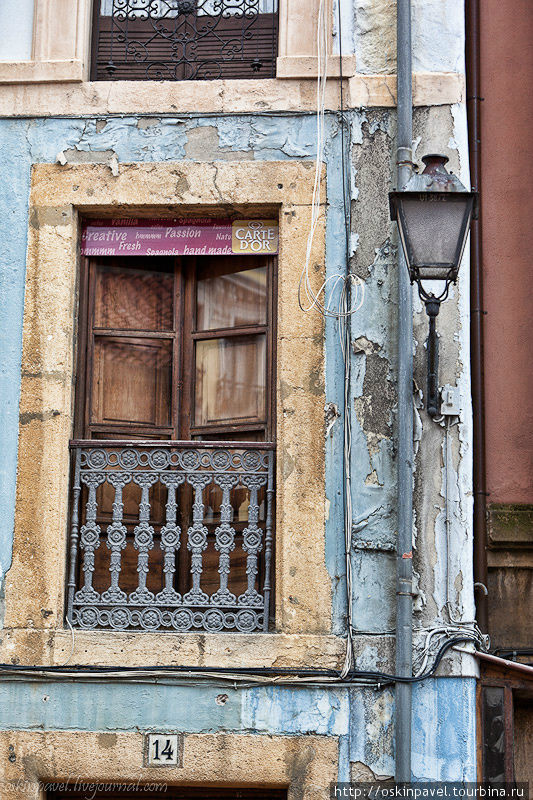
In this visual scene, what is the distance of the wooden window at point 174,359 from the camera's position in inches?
270

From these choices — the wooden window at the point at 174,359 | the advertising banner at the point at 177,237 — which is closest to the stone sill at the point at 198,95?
the advertising banner at the point at 177,237

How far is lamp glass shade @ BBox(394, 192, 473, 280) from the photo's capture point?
563 cm

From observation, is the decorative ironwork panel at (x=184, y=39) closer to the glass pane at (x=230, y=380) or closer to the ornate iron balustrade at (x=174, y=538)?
the glass pane at (x=230, y=380)

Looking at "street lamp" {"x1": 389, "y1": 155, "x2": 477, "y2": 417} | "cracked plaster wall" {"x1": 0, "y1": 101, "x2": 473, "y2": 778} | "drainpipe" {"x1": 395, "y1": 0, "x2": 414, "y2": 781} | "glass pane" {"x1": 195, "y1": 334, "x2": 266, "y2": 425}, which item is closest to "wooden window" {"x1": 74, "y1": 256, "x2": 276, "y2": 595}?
"glass pane" {"x1": 195, "y1": 334, "x2": 266, "y2": 425}

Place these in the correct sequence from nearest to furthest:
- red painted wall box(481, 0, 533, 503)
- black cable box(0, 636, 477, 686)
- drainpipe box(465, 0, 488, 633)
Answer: black cable box(0, 636, 477, 686)
drainpipe box(465, 0, 488, 633)
red painted wall box(481, 0, 533, 503)

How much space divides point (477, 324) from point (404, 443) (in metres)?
0.97

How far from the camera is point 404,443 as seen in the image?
630 cm

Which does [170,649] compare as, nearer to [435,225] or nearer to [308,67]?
[435,225]

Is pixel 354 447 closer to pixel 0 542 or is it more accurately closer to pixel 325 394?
pixel 325 394

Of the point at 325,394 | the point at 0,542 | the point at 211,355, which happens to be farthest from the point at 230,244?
the point at 0,542

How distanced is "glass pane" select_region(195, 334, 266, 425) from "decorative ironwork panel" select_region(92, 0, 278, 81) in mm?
1664

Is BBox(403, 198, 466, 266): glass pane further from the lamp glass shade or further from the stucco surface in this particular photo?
the stucco surface

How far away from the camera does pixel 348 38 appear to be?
6918 mm

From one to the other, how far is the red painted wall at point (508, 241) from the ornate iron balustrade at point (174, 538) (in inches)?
53.5
